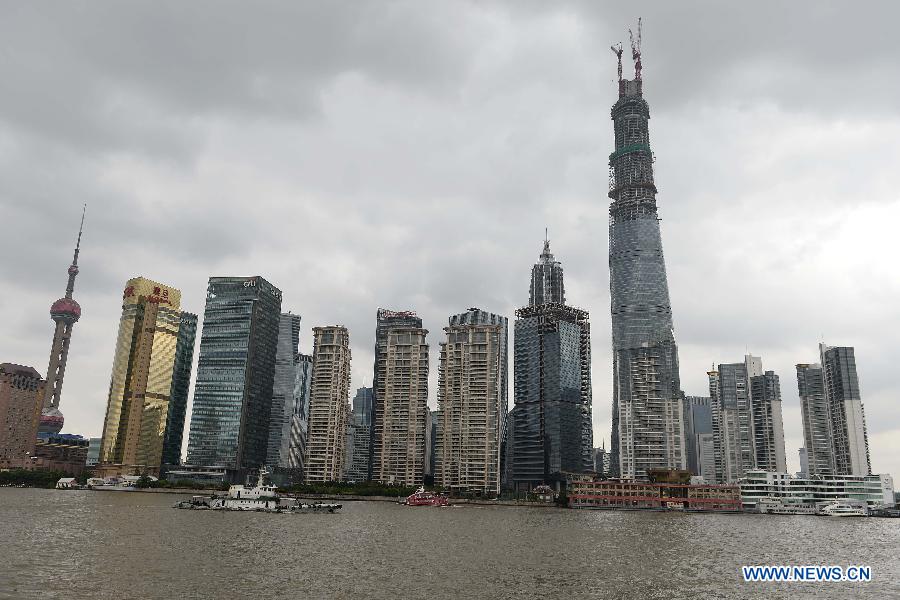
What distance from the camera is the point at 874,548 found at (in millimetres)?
146625

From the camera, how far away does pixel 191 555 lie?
9344cm

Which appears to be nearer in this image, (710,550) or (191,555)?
(191,555)

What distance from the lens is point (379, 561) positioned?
95938mm

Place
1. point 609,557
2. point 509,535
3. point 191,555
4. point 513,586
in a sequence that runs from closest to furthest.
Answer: point 513,586, point 191,555, point 609,557, point 509,535

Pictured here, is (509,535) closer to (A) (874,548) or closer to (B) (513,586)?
(B) (513,586)

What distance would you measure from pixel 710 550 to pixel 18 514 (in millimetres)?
149002

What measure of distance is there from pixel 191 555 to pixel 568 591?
51483 mm

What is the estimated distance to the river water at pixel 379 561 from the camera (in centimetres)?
7344

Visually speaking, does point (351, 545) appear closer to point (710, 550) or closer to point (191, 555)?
point (191, 555)

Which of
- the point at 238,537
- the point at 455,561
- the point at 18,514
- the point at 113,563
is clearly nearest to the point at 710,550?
the point at 455,561

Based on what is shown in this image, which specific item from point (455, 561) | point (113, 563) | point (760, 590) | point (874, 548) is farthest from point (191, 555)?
point (874, 548)

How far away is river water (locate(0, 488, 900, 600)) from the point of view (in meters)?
73.4

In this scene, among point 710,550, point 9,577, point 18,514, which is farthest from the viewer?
point 18,514

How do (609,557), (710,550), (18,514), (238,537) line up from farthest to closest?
1. (18,514)
2. (710,550)
3. (238,537)
4. (609,557)
